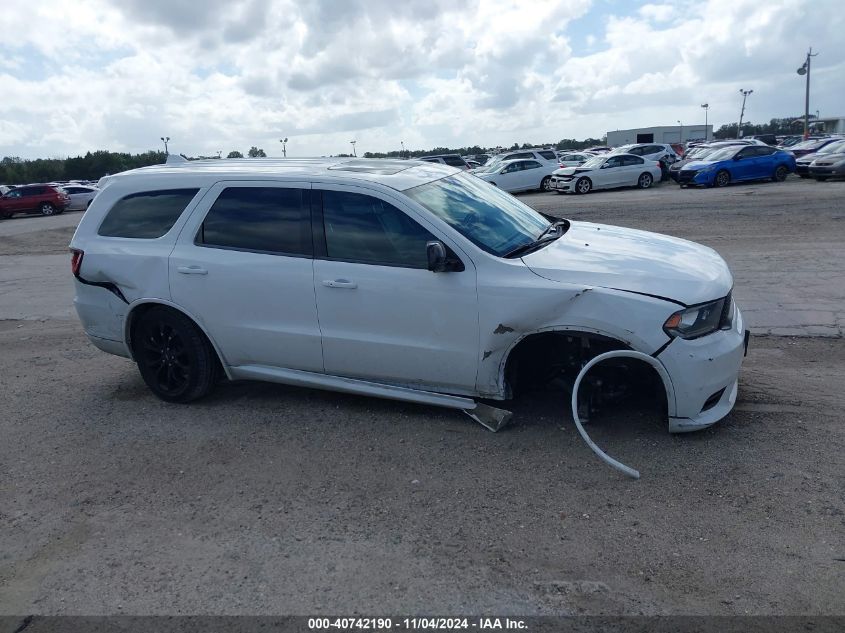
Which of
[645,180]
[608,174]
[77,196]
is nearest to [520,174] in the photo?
[608,174]

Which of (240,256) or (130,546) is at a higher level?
(240,256)

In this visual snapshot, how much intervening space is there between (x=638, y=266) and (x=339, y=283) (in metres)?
2.00

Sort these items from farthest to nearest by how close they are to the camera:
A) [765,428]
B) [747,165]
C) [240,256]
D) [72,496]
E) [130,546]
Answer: [747,165]
[240,256]
[765,428]
[72,496]
[130,546]

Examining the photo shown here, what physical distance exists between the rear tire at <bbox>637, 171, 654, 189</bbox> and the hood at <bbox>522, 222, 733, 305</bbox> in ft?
81.0

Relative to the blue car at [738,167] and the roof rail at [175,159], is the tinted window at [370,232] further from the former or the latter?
the blue car at [738,167]

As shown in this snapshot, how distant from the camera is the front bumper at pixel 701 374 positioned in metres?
4.27

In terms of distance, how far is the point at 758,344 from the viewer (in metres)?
6.57

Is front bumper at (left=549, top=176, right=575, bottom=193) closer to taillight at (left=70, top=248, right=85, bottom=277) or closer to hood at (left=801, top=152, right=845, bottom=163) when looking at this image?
hood at (left=801, top=152, right=845, bottom=163)

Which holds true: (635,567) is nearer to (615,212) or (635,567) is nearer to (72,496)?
(72,496)

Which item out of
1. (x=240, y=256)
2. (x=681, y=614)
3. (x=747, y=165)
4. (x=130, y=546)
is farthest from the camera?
(x=747, y=165)

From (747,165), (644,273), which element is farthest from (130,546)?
(747,165)

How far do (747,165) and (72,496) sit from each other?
2668 cm

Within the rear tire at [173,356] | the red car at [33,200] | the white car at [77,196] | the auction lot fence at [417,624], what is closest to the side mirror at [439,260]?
the rear tire at [173,356]

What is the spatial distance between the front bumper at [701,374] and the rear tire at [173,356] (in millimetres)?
3394
